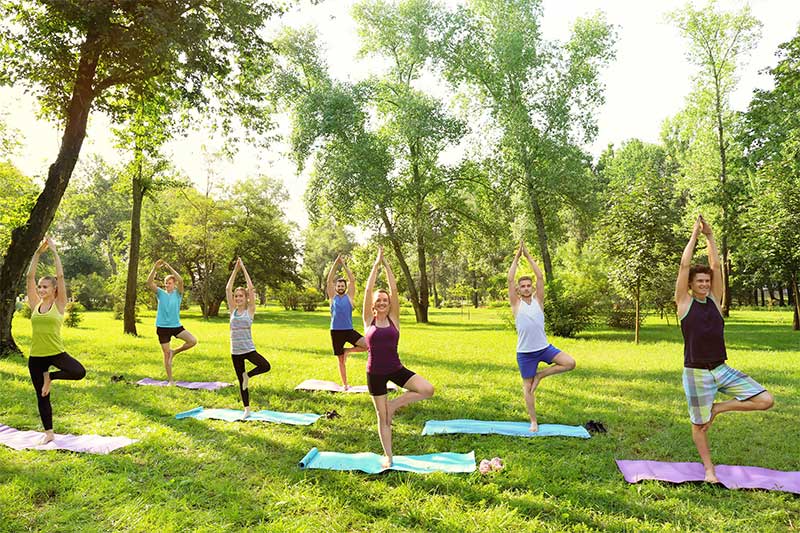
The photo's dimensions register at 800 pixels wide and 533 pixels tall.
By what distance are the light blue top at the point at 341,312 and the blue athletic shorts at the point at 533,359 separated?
3929 mm

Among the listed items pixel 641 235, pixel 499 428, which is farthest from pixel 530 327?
pixel 641 235

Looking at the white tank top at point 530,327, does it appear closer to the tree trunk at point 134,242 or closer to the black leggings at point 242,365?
the black leggings at point 242,365

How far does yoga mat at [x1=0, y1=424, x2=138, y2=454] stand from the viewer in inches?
235

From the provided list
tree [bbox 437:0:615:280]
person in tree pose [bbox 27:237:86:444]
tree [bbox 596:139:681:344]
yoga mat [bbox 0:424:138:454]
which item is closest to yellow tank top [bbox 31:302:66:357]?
person in tree pose [bbox 27:237:86:444]

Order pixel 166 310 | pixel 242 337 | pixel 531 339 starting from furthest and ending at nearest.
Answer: pixel 166 310 → pixel 242 337 → pixel 531 339

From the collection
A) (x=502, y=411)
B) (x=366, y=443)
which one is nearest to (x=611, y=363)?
(x=502, y=411)

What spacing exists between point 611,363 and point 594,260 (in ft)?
64.6

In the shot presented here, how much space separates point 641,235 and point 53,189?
18.0 meters

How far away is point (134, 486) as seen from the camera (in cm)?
493

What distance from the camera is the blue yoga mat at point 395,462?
534 centimetres

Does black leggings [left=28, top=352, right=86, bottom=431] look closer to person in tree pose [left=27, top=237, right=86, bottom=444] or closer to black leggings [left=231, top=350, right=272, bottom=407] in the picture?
person in tree pose [left=27, top=237, right=86, bottom=444]

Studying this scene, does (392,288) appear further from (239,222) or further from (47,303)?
(239,222)

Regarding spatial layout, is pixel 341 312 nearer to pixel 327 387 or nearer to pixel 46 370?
pixel 327 387

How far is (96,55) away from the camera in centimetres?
1212
